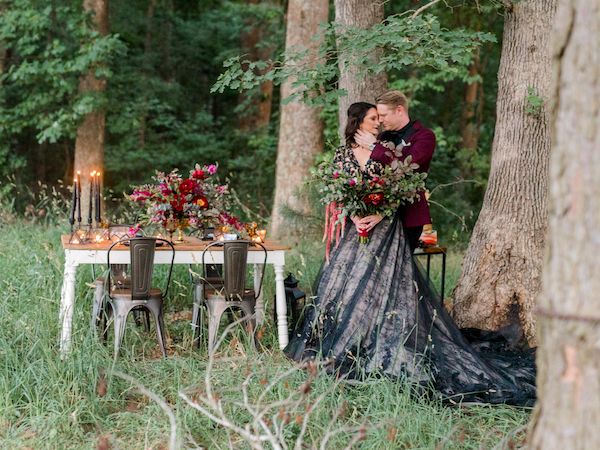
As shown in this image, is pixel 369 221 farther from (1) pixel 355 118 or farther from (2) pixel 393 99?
(2) pixel 393 99

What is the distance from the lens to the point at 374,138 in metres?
6.22

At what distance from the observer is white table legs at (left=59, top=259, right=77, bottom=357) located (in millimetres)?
5302

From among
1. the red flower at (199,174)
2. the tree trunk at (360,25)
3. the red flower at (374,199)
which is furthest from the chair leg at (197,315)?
the tree trunk at (360,25)

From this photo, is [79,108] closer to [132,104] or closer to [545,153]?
[132,104]

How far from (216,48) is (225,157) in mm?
2664

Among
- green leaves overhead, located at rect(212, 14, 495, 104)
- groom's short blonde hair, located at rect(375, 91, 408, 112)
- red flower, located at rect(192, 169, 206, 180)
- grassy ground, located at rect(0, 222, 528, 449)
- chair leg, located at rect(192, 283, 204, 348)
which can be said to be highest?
green leaves overhead, located at rect(212, 14, 495, 104)

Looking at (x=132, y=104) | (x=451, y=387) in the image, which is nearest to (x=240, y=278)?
(x=451, y=387)

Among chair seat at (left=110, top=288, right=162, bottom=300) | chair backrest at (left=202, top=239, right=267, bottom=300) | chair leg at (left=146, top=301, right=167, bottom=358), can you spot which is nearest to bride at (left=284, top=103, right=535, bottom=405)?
chair backrest at (left=202, top=239, right=267, bottom=300)

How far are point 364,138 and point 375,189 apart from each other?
0.48 m

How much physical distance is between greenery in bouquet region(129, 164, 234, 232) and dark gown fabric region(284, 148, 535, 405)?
1.06 metres

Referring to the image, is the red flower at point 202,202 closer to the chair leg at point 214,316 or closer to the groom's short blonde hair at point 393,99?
the chair leg at point 214,316

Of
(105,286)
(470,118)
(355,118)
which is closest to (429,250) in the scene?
(355,118)

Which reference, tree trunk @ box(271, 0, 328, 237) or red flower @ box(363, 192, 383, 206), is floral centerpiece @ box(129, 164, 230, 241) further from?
tree trunk @ box(271, 0, 328, 237)

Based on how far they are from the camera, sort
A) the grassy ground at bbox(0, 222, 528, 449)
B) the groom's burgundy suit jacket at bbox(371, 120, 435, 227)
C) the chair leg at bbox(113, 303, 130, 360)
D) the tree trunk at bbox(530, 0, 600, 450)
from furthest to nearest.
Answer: the groom's burgundy suit jacket at bbox(371, 120, 435, 227) → the chair leg at bbox(113, 303, 130, 360) → the grassy ground at bbox(0, 222, 528, 449) → the tree trunk at bbox(530, 0, 600, 450)
